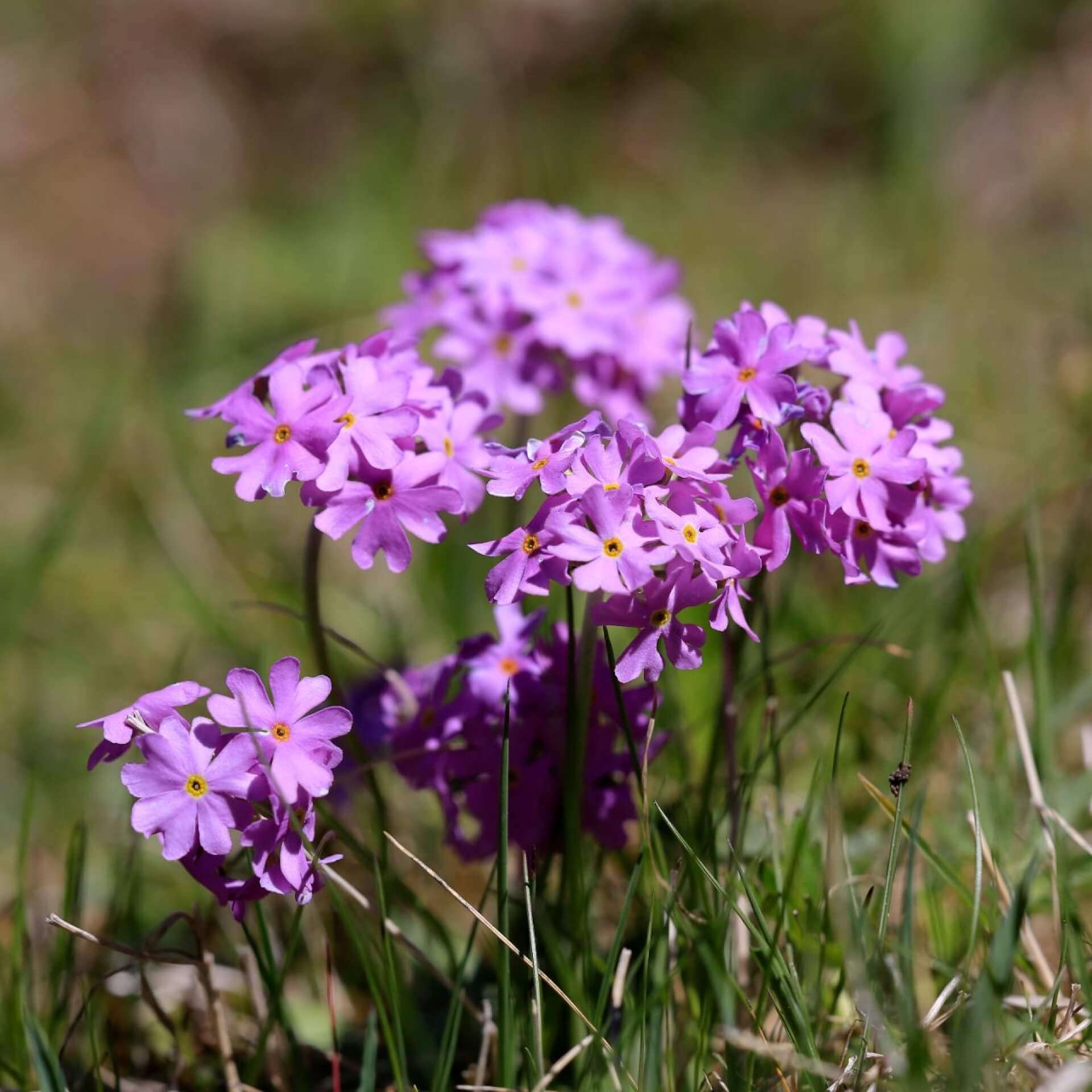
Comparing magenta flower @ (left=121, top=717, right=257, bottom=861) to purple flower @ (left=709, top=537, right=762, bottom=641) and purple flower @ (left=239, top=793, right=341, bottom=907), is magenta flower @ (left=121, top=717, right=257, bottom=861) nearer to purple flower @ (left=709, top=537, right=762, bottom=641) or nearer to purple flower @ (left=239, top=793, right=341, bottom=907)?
purple flower @ (left=239, top=793, right=341, bottom=907)

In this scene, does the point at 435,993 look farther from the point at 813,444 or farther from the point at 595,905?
the point at 813,444

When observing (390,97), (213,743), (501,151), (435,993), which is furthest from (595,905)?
(390,97)

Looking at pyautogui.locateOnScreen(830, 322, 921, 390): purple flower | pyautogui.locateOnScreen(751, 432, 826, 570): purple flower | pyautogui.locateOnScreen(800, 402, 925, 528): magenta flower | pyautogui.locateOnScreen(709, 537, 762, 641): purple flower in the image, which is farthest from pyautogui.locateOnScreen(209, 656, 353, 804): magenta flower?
pyautogui.locateOnScreen(830, 322, 921, 390): purple flower

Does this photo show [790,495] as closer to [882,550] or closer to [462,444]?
[882,550]

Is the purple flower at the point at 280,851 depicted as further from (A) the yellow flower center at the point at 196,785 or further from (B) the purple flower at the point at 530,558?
(B) the purple flower at the point at 530,558

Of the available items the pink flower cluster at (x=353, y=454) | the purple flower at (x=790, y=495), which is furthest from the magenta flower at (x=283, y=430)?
the purple flower at (x=790, y=495)

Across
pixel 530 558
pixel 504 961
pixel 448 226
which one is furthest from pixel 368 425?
pixel 448 226
